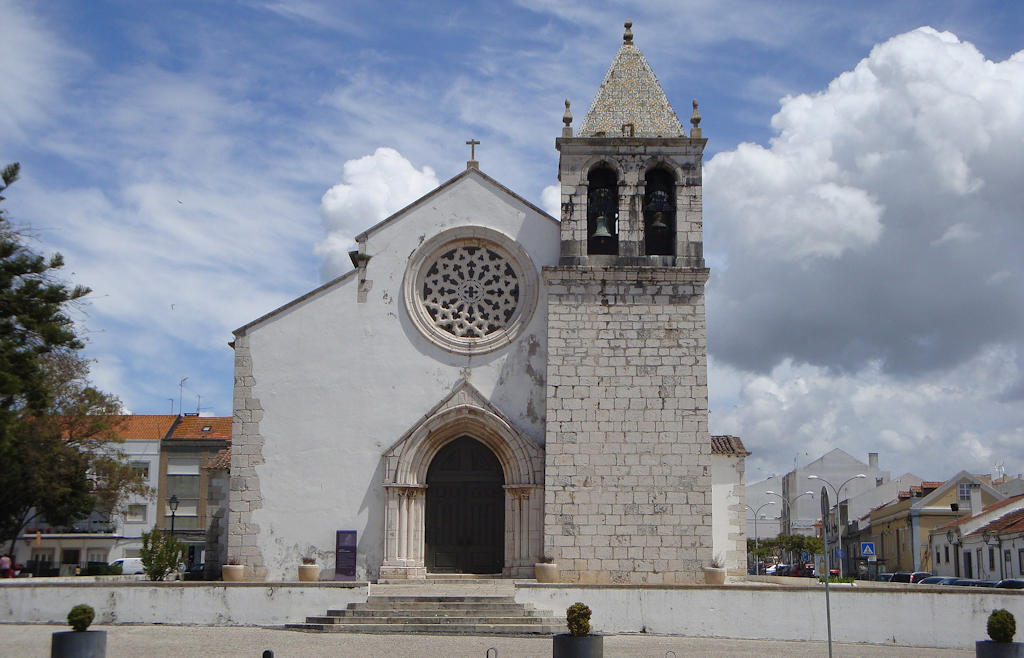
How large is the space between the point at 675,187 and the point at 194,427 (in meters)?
37.3

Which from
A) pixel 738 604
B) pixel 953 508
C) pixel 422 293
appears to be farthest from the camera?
pixel 953 508

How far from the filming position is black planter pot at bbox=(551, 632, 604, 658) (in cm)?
1348

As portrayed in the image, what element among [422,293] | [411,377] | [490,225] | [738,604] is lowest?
[738,604]

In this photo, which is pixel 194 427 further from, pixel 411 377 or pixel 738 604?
pixel 738 604

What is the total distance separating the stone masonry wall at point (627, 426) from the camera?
2331 cm

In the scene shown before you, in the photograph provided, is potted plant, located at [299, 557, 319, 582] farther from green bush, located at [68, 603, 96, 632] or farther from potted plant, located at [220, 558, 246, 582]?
green bush, located at [68, 603, 96, 632]

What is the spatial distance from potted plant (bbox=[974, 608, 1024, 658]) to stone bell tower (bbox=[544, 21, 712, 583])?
29.4 ft

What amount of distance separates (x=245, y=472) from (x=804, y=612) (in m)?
12.4

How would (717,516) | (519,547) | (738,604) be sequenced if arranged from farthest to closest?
(717,516) < (519,547) < (738,604)

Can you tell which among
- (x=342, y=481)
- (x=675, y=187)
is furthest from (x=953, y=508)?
(x=342, y=481)

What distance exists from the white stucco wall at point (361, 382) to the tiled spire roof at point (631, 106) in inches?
109

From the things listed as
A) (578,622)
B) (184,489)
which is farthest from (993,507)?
(578,622)

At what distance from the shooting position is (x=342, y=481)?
24438 mm

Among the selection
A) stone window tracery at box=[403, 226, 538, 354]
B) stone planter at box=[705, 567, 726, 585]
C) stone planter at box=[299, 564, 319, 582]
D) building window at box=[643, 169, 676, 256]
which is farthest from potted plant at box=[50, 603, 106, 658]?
building window at box=[643, 169, 676, 256]
